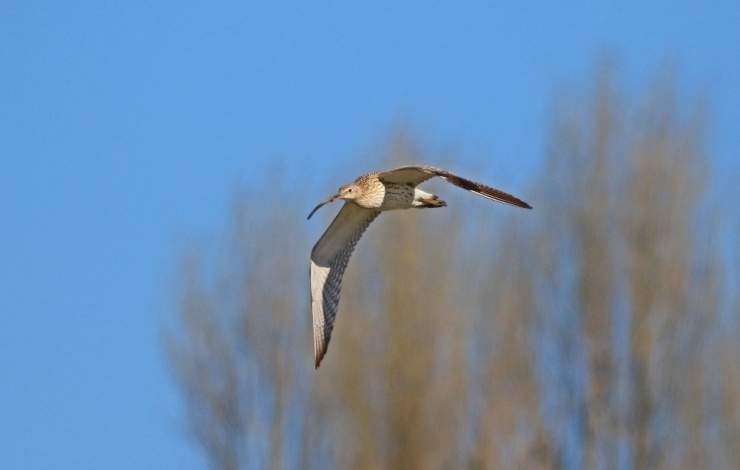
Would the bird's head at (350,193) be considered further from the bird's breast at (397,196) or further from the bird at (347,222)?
the bird's breast at (397,196)

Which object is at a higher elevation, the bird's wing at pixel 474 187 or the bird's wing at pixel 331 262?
the bird's wing at pixel 474 187

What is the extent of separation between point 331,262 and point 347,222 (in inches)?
10.2

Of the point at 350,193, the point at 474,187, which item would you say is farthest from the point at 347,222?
the point at 474,187

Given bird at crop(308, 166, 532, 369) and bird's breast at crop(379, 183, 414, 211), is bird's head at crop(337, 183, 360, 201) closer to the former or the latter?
bird at crop(308, 166, 532, 369)

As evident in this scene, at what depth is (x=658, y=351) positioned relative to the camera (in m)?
10.4

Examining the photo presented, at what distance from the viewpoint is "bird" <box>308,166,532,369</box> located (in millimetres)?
6570

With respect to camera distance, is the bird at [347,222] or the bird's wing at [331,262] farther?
the bird's wing at [331,262]

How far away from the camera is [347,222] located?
702 cm

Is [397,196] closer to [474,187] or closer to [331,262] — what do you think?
[331,262]

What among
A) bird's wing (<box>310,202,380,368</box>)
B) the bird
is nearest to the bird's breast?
the bird

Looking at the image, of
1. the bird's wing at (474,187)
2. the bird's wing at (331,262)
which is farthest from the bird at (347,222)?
the bird's wing at (474,187)

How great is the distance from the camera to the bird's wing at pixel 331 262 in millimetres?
6957

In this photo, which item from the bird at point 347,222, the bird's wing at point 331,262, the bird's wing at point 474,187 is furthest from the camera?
the bird's wing at point 331,262

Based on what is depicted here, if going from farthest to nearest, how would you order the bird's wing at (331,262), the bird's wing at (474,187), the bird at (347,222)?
1. the bird's wing at (331,262)
2. the bird at (347,222)
3. the bird's wing at (474,187)
